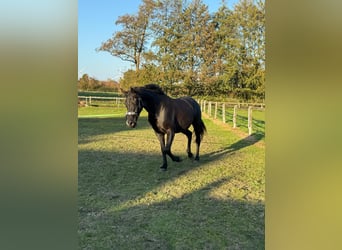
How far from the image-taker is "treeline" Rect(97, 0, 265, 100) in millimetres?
9195

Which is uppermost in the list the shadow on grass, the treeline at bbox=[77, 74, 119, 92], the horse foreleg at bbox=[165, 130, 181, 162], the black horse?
the treeline at bbox=[77, 74, 119, 92]

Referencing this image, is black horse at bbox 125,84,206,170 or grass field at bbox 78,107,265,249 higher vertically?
black horse at bbox 125,84,206,170

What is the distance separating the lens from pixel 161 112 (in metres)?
3.43

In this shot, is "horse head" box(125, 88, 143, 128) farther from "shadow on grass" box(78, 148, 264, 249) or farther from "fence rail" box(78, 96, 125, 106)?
"fence rail" box(78, 96, 125, 106)

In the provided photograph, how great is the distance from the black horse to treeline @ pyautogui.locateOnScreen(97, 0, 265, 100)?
5.36 metres

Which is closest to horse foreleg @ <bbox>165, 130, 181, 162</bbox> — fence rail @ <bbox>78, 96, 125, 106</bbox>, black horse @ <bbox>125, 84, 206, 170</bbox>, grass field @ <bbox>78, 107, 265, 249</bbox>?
black horse @ <bbox>125, 84, 206, 170</bbox>

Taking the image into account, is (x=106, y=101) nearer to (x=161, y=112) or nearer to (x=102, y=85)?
(x=102, y=85)

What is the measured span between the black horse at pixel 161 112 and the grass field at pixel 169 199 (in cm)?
38

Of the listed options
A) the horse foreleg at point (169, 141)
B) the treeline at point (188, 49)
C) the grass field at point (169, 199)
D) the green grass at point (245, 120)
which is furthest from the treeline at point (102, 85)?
the horse foreleg at point (169, 141)

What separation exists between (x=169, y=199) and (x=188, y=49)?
26.6 feet
